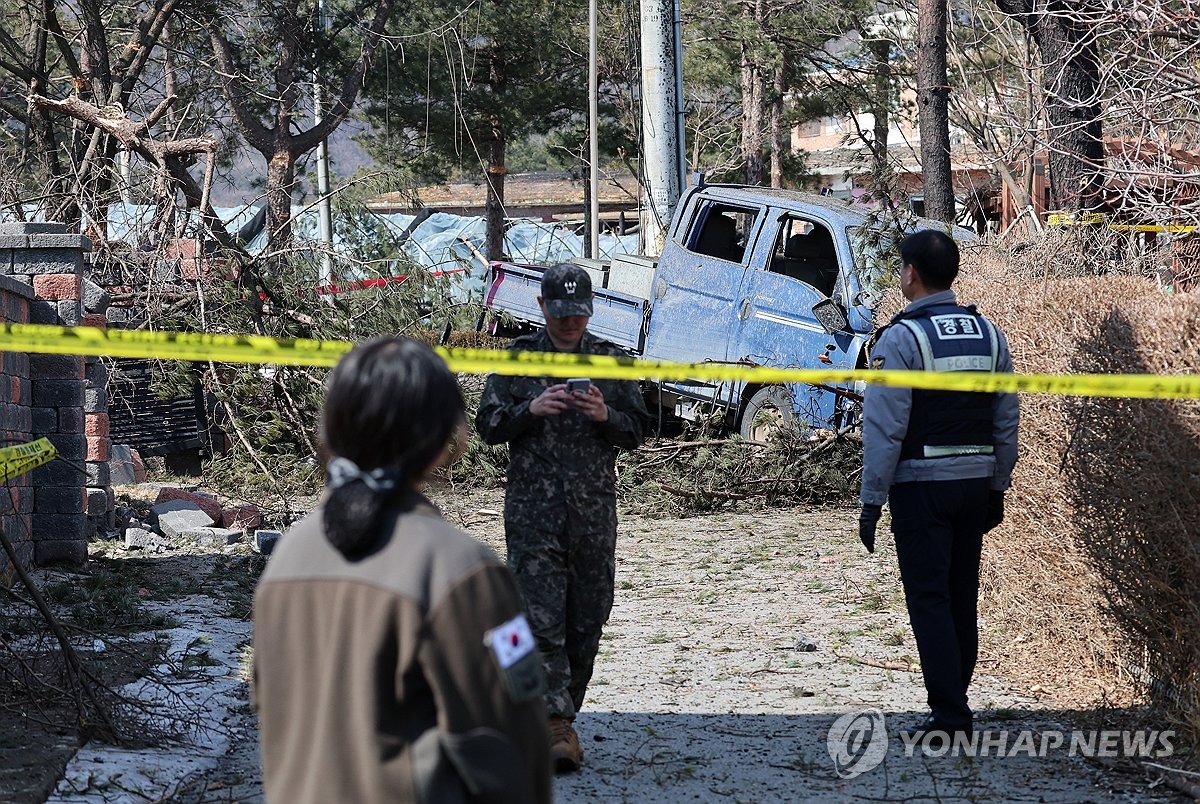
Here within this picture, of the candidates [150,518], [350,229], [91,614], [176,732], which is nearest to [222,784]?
[176,732]

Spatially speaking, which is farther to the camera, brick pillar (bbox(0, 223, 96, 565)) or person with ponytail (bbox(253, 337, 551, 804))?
brick pillar (bbox(0, 223, 96, 565))

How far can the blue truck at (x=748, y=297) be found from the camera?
10.8 metres

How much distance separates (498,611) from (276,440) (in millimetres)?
9757

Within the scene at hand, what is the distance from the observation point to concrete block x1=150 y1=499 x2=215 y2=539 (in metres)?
9.41

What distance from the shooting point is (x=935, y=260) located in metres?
4.78

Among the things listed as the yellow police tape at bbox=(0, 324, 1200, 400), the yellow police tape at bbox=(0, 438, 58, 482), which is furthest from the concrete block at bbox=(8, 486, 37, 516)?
the yellow police tape at bbox=(0, 324, 1200, 400)

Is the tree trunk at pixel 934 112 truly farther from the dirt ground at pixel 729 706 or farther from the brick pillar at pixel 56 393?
the brick pillar at pixel 56 393

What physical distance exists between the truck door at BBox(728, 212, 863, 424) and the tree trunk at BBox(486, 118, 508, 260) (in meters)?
17.1

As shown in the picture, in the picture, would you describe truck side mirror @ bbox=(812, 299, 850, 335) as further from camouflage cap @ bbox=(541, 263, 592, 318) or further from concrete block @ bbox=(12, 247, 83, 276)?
camouflage cap @ bbox=(541, 263, 592, 318)

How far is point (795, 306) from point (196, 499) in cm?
496

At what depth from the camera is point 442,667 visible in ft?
6.54

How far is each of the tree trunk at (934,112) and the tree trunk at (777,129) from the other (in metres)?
15.7

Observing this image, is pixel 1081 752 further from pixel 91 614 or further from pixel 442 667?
pixel 91 614

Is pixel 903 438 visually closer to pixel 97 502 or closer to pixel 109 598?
pixel 109 598
